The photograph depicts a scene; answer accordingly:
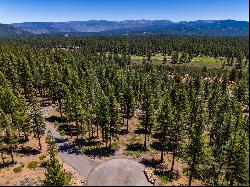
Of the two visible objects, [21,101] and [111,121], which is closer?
[111,121]

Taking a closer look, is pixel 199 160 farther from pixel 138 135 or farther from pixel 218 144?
pixel 138 135

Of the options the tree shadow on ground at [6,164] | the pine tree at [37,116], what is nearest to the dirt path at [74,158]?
the pine tree at [37,116]

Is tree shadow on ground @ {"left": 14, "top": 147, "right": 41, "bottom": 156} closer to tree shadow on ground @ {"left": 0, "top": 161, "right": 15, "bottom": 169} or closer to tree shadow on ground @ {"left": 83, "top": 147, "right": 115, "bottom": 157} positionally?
tree shadow on ground @ {"left": 0, "top": 161, "right": 15, "bottom": 169}

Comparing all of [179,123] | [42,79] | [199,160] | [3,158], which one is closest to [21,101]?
[3,158]

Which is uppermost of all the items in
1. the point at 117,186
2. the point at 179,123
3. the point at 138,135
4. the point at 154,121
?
the point at 117,186

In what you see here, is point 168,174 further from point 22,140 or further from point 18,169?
point 22,140

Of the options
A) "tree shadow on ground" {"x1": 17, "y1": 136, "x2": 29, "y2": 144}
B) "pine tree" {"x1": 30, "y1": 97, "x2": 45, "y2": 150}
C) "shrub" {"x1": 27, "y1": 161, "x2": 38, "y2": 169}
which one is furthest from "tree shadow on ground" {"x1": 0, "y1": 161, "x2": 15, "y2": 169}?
"tree shadow on ground" {"x1": 17, "y1": 136, "x2": 29, "y2": 144}

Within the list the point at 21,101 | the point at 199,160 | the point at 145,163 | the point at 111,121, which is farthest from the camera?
the point at 21,101

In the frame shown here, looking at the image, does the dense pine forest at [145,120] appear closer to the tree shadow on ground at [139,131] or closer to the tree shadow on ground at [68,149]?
the tree shadow on ground at [139,131]

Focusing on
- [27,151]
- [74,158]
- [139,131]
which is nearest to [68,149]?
[74,158]
